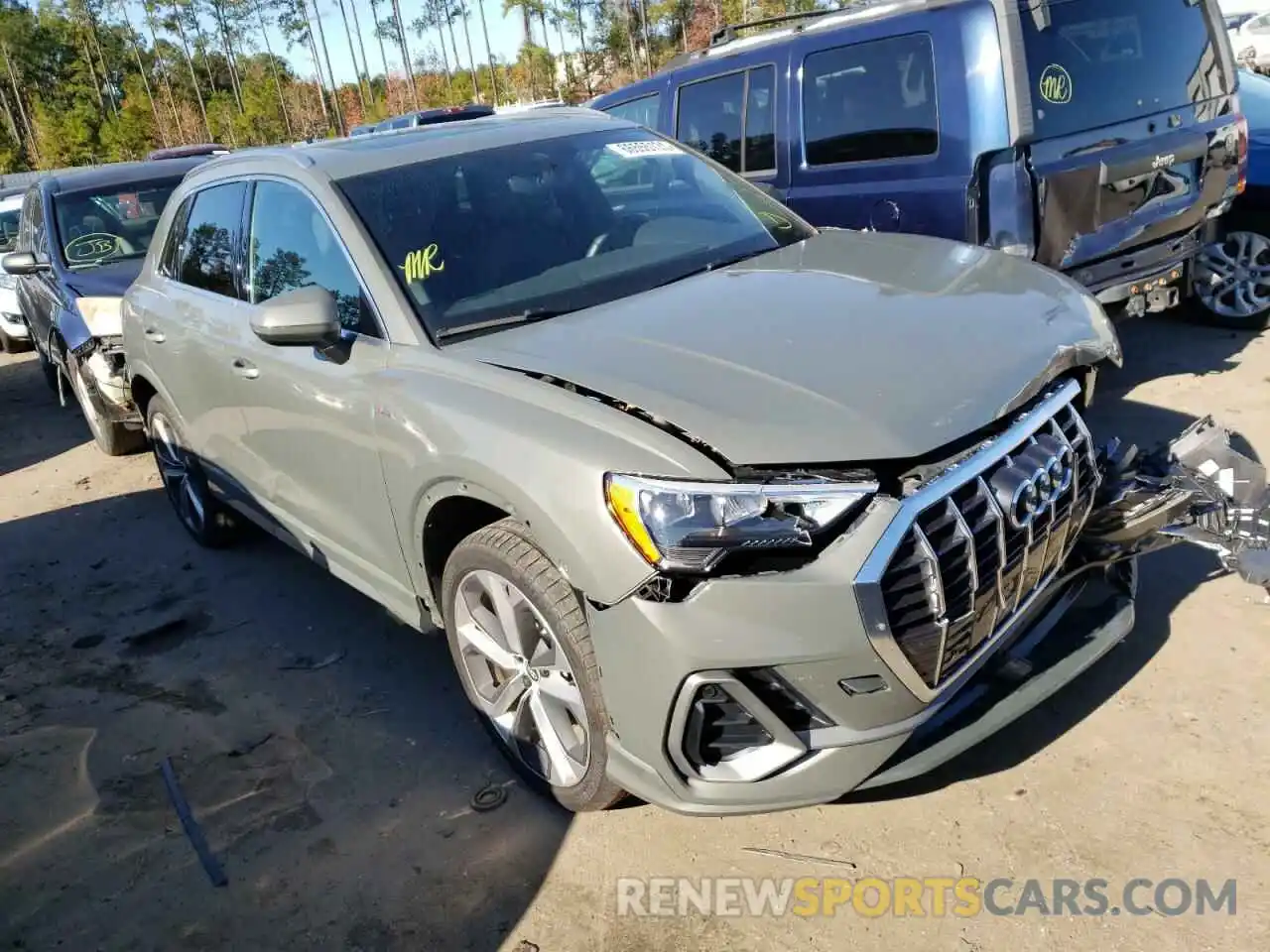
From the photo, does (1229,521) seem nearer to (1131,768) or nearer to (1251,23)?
(1131,768)

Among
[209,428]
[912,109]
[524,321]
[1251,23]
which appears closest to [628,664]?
[524,321]

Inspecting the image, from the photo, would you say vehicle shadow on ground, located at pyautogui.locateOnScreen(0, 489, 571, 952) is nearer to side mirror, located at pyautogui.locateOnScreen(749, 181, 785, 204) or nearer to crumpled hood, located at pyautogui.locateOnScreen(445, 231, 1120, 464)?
crumpled hood, located at pyautogui.locateOnScreen(445, 231, 1120, 464)

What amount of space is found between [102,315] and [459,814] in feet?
15.7

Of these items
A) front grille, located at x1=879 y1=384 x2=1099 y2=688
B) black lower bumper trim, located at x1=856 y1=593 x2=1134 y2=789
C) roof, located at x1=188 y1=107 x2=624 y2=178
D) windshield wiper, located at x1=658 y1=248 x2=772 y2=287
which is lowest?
black lower bumper trim, located at x1=856 y1=593 x2=1134 y2=789

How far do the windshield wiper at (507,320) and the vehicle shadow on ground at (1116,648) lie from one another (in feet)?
5.31

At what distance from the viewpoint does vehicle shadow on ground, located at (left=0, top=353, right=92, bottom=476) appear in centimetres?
762

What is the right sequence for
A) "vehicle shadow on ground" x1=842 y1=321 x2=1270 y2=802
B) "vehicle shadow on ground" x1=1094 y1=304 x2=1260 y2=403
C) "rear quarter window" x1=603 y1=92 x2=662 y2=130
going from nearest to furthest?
"vehicle shadow on ground" x1=842 y1=321 x2=1270 y2=802 → "vehicle shadow on ground" x1=1094 y1=304 x2=1260 y2=403 → "rear quarter window" x1=603 y1=92 x2=662 y2=130

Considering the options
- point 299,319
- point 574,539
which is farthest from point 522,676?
point 299,319

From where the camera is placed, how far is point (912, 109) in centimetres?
496

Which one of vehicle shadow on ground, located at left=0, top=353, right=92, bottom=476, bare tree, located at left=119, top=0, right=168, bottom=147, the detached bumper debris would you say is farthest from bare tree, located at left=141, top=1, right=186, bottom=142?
the detached bumper debris

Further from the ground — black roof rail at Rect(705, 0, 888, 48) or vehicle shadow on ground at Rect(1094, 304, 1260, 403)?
black roof rail at Rect(705, 0, 888, 48)

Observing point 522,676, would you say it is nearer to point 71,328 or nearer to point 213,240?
point 213,240

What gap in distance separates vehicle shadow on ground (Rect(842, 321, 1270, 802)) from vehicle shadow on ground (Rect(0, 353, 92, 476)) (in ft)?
23.1

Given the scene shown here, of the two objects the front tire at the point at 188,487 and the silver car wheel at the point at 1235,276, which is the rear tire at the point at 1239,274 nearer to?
the silver car wheel at the point at 1235,276
